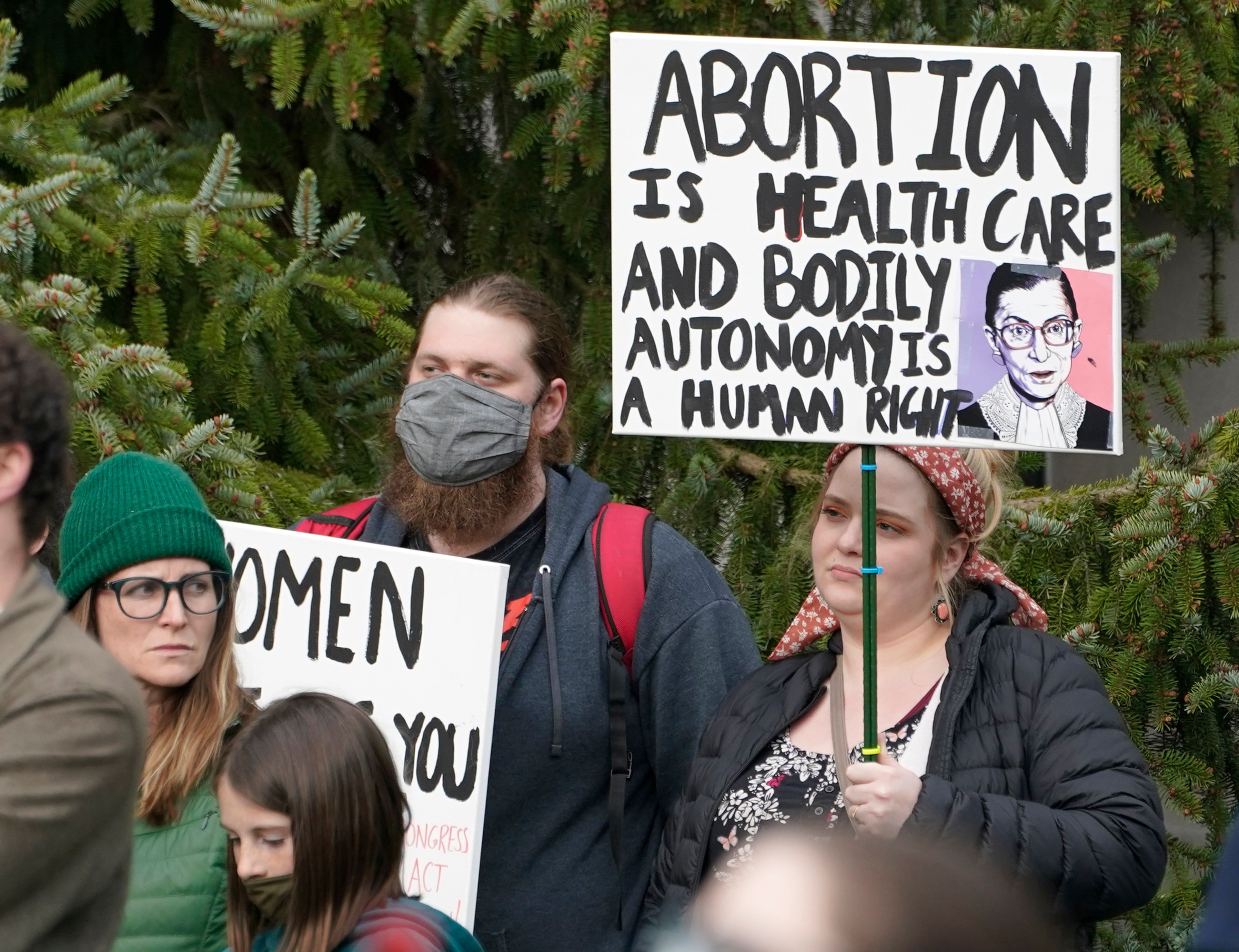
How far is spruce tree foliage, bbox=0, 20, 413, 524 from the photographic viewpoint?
3.56 meters

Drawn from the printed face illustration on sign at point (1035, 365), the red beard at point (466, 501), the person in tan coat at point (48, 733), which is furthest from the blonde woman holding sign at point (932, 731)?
the person in tan coat at point (48, 733)

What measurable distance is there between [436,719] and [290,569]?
17.8 inches

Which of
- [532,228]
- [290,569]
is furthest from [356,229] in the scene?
[290,569]

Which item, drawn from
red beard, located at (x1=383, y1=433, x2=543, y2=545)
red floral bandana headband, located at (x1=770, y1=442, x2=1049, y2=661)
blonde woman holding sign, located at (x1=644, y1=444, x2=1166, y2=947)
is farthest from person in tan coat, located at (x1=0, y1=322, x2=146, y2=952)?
red floral bandana headband, located at (x1=770, y1=442, x2=1049, y2=661)

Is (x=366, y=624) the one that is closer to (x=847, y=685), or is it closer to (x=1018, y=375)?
(x=847, y=685)

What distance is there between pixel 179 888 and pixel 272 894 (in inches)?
11.0

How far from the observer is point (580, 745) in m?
2.82

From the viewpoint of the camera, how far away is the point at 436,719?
2770 millimetres

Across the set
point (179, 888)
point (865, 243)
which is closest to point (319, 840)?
point (179, 888)

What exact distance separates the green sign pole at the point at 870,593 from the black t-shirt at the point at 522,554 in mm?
684

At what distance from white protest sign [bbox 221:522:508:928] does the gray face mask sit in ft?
0.67

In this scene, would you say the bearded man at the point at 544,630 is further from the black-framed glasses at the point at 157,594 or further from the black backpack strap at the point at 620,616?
the black-framed glasses at the point at 157,594

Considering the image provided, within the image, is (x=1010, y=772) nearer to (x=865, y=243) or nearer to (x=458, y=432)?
(x=865, y=243)

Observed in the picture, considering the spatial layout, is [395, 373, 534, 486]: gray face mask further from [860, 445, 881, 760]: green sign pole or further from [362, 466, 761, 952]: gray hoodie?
[860, 445, 881, 760]: green sign pole
